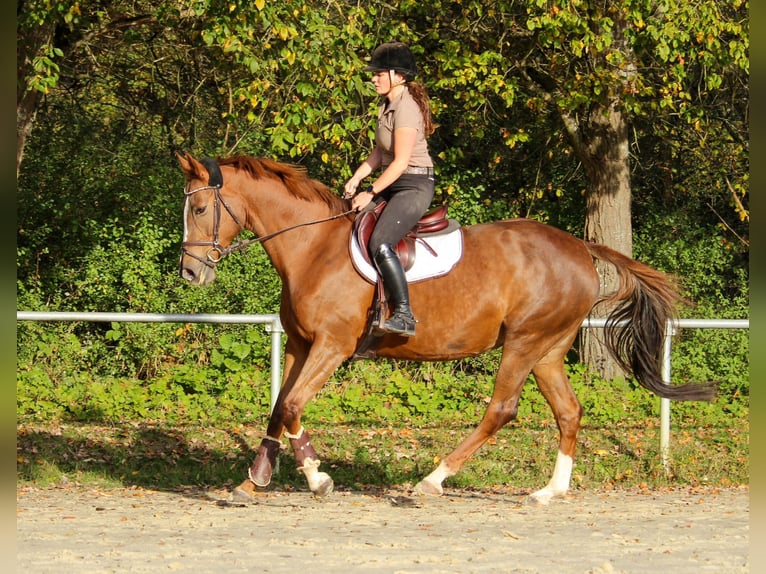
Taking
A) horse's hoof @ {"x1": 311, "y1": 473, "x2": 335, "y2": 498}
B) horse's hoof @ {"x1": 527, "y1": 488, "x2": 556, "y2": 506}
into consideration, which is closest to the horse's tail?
horse's hoof @ {"x1": 527, "y1": 488, "x2": 556, "y2": 506}

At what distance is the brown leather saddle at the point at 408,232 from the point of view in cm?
726

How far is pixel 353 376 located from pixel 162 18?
480 centimetres

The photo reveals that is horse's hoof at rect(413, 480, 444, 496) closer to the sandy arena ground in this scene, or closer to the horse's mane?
the sandy arena ground

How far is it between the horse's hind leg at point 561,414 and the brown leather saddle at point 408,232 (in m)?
1.49

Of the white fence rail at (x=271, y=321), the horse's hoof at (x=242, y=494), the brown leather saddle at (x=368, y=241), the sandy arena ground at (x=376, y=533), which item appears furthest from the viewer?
the white fence rail at (x=271, y=321)

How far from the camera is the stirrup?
7082 mm

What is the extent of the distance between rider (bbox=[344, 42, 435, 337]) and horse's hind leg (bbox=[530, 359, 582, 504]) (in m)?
1.48

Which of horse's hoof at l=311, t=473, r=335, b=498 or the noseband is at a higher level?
the noseband

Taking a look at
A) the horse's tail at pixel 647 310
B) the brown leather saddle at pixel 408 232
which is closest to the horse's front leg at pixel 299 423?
the brown leather saddle at pixel 408 232

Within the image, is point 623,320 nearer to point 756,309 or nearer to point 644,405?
point 644,405

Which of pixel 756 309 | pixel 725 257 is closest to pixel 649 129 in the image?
pixel 725 257

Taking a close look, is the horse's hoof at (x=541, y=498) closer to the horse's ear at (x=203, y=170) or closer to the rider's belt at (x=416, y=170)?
the rider's belt at (x=416, y=170)

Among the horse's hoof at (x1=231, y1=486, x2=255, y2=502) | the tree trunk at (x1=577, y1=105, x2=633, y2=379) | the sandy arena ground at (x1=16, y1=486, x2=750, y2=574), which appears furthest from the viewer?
the tree trunk at (x1=577, y1=105, x2=633, y2=379)

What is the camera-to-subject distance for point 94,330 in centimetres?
1364
